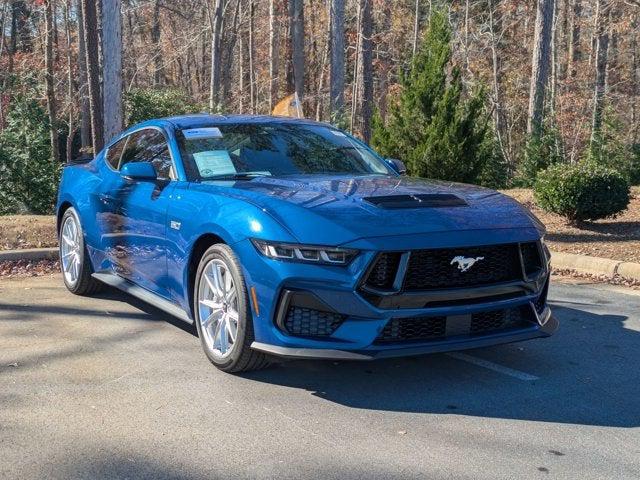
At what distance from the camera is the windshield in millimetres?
5621

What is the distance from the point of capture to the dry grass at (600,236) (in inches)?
374

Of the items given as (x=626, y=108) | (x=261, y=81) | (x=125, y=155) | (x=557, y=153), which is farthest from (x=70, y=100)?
(x=125, y=155)

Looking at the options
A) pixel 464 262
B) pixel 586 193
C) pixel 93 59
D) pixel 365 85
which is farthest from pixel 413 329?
pixel 365 85

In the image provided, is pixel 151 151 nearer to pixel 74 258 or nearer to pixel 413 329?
pixel 74 258

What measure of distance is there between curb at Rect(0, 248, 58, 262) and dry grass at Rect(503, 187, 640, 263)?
593 cm

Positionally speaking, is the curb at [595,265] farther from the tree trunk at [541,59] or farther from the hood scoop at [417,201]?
the tree trunk at [541,59]

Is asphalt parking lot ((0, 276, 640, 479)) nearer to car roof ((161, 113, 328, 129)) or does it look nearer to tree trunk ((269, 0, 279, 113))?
car roof ((161, 113, 328, 129))

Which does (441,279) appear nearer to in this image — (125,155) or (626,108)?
(125,155)

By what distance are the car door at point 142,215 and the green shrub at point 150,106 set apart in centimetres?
1098

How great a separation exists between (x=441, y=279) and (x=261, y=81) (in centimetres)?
4412

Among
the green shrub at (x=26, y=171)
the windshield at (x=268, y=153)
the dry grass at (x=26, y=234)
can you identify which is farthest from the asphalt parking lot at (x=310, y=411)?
the green shrub at (x=26, y=171)

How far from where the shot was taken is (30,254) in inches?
351

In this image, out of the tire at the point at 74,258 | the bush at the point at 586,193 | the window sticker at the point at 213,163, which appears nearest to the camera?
the window sticker at the point at 213,163

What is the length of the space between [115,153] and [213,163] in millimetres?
1655
